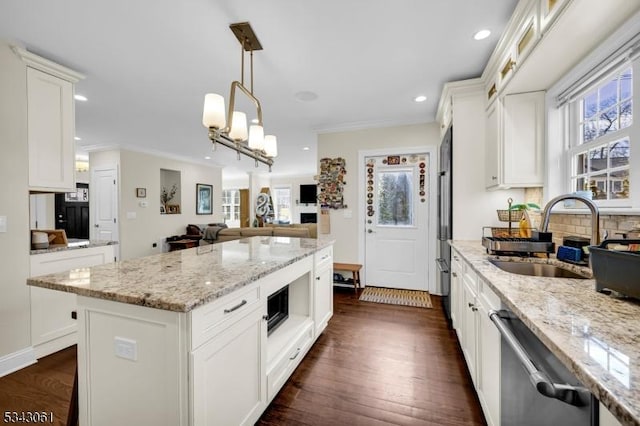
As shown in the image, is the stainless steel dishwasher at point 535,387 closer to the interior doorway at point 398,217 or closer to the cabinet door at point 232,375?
the cabinet door at point 232,375

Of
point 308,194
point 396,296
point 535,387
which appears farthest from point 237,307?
point 308,194

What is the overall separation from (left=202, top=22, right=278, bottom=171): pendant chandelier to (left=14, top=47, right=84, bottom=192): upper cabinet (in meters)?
1.51

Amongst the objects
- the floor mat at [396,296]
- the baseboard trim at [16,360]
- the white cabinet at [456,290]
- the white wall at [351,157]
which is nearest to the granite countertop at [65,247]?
the baseboard trim at [16,360]

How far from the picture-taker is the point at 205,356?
1042 mm

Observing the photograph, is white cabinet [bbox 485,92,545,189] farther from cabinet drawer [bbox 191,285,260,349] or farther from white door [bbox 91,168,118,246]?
white door [bbox 91,168,118,246]

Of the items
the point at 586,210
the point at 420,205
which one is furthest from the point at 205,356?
the point at 420,205

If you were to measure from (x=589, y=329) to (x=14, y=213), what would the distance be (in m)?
3.34

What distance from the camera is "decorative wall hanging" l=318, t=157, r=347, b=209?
4.14 metres

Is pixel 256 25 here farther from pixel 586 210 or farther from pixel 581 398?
pixel 586 210

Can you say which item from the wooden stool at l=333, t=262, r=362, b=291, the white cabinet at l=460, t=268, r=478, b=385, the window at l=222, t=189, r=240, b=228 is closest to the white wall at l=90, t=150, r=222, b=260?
the window at l=222, t=189, r=240, b=228

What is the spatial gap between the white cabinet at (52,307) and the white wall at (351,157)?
2.94 meters

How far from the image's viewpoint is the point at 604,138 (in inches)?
67.5

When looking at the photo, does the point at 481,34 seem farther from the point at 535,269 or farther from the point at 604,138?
the point at 535,269

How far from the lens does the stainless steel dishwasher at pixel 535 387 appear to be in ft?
2.11
